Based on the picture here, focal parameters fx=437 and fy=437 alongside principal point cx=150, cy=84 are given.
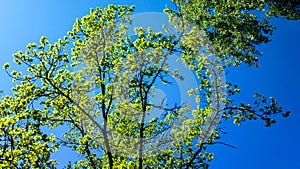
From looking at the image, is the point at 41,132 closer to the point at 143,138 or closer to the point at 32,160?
the point at 32,160

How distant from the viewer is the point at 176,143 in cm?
2880

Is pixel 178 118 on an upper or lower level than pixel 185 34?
lower

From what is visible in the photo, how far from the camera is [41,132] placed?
2602cm

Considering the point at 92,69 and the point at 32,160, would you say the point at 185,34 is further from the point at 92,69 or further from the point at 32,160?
the point at 32,160

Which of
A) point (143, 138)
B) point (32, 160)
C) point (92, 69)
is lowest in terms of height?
point (32, 160)

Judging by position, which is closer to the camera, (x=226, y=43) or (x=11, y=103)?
(x=11, y=103)

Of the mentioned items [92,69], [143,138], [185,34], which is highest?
[185,34]

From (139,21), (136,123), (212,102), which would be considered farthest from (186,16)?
(136,123)

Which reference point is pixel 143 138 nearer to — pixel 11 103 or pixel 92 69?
pixel 92 69

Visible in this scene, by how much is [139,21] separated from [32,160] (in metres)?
11.1

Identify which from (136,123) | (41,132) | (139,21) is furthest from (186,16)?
(41,132)

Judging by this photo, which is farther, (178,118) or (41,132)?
(178,118)

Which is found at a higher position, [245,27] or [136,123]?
[245,27]

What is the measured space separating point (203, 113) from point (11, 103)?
1197 centimetres
